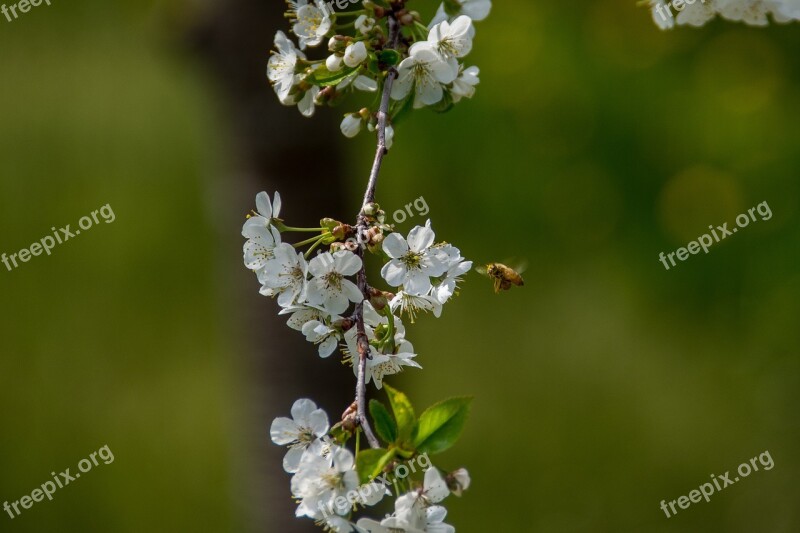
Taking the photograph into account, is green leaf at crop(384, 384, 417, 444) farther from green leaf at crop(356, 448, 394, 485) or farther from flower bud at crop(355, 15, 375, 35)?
flower bud at crop(355, 15, 375, 35)

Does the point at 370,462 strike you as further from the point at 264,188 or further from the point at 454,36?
the point at 264,188

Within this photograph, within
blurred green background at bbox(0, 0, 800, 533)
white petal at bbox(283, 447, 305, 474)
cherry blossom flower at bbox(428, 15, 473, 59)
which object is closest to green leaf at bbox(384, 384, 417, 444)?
white petal at bbox(283, 447, 305, 474)

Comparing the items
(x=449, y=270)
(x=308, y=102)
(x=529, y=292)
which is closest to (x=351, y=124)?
(x=308, y=102)

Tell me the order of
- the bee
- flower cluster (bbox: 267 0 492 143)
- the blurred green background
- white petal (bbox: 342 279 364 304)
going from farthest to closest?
the blurred green background < the bee < flower cluster (bbox: 267 0 492 143) < white petal (bbox: 342 279 364 304)

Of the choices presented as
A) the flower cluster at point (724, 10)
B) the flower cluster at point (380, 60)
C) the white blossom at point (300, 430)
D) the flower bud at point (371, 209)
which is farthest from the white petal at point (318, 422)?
the flower cluster at point (724, 10)

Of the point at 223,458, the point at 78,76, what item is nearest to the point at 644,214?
the point at 223,458

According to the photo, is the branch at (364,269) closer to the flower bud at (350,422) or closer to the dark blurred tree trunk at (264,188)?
the flower bud at (350,422)

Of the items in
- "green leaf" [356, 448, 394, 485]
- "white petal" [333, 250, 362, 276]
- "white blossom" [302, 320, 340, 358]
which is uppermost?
"white petal" [333, 250, 362, 276]
